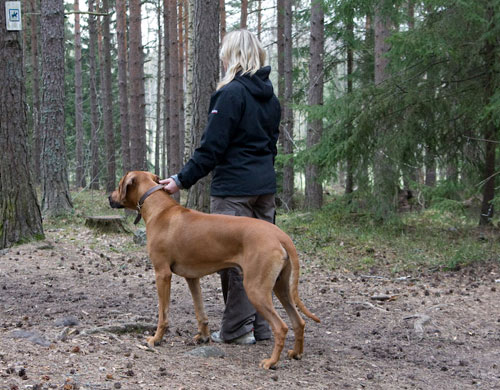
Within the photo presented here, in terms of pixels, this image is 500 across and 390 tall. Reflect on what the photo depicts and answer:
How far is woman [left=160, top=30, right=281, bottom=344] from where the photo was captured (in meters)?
4.73

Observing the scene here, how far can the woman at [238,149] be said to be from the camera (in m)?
4.73

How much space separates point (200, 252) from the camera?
15.0ft

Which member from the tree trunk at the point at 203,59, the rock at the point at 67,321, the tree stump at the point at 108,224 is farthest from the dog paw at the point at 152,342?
the tree stump at the point at 108,224

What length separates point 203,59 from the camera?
9.95m

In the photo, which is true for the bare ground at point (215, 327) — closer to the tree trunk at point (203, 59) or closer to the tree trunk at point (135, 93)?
the tree trunk at point (203, 59)

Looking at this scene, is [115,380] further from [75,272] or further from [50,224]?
[50,224]

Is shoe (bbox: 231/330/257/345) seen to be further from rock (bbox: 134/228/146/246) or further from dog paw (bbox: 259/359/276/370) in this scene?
rock (bbox: 134/228/146/246)

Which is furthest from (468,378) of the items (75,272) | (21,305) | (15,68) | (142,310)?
(15,68)

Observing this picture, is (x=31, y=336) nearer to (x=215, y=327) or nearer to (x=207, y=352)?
(x=207, y=352)

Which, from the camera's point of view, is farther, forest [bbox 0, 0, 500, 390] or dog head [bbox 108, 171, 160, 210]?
dog head [bbox 108, 171, 160, 210]

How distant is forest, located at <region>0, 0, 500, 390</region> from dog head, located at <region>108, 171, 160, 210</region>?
1138mm

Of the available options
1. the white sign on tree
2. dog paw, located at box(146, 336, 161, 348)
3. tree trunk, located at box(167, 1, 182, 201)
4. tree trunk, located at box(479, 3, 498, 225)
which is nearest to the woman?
dog paw, located at box(146, 336, 161, 348)

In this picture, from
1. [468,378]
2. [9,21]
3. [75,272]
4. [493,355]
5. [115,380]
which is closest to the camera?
[115,380]

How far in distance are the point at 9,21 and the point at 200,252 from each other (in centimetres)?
608
